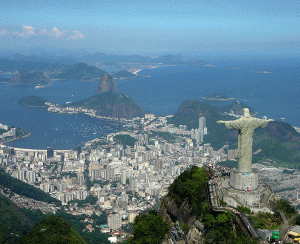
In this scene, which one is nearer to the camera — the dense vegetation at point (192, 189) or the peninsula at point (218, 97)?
the dense vegetation at point (192, 189)

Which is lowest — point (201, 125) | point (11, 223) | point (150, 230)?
point (11, 223)

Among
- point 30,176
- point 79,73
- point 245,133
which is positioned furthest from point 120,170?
point 79,73

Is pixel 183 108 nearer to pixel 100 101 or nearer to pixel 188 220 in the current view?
pixel 100 101

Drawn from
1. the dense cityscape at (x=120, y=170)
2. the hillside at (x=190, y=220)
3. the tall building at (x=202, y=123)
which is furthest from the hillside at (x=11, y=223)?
the tall building at (x=202, y=123)

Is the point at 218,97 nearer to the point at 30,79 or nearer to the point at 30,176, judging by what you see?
the point at 30,176

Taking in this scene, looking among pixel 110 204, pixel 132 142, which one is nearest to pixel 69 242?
pixel 110 204

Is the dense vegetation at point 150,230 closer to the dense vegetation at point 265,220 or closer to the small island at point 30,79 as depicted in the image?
the dense vegetation at point 265,220

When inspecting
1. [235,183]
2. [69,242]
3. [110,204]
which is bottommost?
[110,204]
